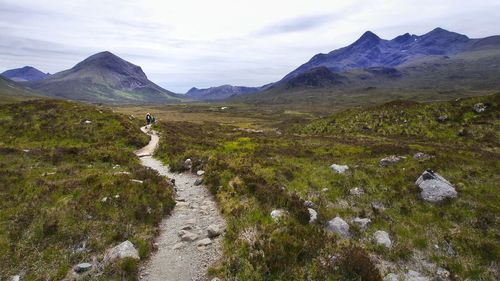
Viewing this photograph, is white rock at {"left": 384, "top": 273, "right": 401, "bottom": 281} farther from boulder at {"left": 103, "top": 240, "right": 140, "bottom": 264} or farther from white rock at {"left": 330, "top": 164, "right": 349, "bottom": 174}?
white rock at {"left": 330, "top": 164, "right": 349, "bottom": 174}

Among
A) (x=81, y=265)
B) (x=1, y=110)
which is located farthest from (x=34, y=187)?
(x=1, y=110)

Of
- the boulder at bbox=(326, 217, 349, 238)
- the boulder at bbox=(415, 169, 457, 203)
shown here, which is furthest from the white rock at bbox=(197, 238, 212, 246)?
the boulder at bbox=(415, 169, 457, 203)

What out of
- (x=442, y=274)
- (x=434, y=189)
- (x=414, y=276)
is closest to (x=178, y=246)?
(x=414, y=276)

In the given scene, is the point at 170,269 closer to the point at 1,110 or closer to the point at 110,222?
the point at 110,222

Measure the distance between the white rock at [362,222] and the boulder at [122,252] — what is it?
28.9 feet

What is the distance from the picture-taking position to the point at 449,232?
12.3 m

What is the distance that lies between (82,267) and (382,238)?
1040 centimetres

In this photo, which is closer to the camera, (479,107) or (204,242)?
(204,242)

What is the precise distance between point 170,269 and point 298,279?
406 cm

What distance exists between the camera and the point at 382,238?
1170 cm

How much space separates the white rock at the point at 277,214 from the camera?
479 inches

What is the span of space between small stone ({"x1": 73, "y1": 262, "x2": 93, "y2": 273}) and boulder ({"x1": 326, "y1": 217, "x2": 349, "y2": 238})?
8654 millimetres

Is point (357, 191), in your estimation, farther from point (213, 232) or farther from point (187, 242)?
point (187, 242)

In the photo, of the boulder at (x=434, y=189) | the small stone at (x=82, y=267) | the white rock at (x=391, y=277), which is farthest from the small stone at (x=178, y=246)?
the boulder at (x=434, y=189)
